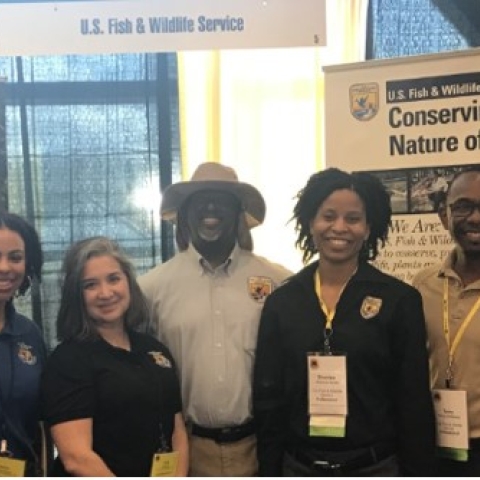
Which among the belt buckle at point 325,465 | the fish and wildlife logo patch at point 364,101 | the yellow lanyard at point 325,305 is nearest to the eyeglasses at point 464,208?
the yellow lanyard at point 325,305

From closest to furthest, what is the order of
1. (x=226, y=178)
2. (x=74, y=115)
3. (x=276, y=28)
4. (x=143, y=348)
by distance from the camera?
1. (x=143, y=348)
2. (x=226, y=178)
3. (x=276, y=28)
4. (x=74, y=115)

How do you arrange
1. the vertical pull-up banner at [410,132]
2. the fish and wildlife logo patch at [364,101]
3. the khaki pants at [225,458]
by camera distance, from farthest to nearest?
1. the fish and wildlife logo patch at [364,101]
2. the vertical pull-up banner at [410,132]
3. the khaki pants at [225,458]

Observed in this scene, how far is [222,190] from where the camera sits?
2631 mm

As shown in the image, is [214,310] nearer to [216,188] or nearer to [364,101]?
[216,188]

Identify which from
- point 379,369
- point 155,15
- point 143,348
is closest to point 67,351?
point 143,348

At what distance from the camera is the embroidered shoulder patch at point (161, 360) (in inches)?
88.6

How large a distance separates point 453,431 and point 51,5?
225 cm

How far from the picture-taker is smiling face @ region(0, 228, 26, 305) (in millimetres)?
2207

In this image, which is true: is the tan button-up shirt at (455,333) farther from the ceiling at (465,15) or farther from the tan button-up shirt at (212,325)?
the ceiling at (465,15)

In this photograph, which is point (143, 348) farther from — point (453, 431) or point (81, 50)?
point (81, 50)

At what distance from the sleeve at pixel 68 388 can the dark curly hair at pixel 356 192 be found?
83 cm

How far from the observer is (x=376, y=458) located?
2.11 m

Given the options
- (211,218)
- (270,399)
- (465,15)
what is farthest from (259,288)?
(465,15)

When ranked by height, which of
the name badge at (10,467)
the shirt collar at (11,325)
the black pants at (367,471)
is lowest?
the black pants at (367,471)
